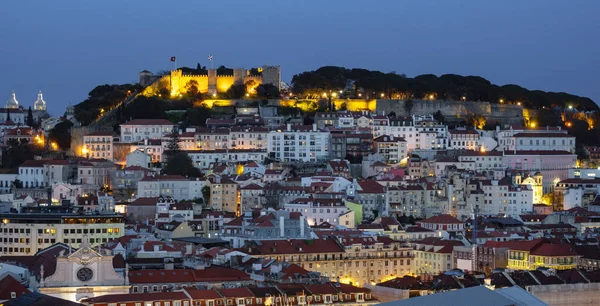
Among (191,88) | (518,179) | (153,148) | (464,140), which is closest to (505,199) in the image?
(518,179)

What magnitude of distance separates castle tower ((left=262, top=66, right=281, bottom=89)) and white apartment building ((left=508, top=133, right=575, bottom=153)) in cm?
1717

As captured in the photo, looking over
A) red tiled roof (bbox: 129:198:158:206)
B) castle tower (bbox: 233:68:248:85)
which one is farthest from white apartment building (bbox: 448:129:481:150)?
red tiled roof (bbox: 129:198:158:206)

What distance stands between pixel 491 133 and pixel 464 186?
14.6m

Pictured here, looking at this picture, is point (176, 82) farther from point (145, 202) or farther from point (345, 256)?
point (345, 256)

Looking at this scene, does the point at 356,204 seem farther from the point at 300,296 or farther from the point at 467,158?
the point at 300,296

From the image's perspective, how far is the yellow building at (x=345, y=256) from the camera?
51.6 metres

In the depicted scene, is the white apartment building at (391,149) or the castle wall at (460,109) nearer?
the white apartment building at (391,149)

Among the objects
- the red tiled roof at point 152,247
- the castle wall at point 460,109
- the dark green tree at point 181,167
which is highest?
the castle wall at point 460,109

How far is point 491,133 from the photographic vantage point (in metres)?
81.8

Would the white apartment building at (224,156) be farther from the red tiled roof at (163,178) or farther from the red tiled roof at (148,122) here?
the red tiled roof at (148,122)

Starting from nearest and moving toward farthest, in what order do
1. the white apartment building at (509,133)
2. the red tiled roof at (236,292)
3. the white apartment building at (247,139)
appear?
the red tiled roof at (236,292)
the white apartment building at (247,139)
the white apartment building at (509,133)

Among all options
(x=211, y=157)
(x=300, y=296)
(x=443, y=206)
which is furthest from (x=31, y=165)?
(x=300, y=296)

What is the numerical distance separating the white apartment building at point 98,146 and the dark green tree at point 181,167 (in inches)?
234

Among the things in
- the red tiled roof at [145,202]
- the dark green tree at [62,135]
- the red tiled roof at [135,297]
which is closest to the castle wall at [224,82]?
the dark green tree at [62,135]
